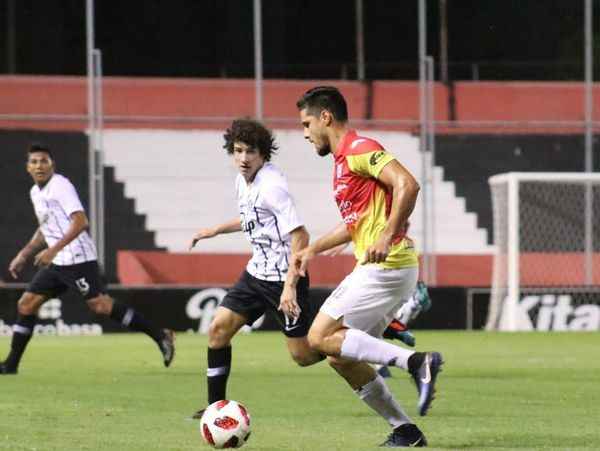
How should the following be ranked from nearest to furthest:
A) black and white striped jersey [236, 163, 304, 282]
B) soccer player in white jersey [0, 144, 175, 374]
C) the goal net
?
black and white striped jersey [236, 163, 304, 282], soccer player in white jersey [0, 144, 175, 374], the goal net

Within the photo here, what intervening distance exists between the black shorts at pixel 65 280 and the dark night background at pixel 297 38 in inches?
600

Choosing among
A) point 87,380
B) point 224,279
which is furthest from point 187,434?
point 224,279

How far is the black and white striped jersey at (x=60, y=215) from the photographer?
12445mm

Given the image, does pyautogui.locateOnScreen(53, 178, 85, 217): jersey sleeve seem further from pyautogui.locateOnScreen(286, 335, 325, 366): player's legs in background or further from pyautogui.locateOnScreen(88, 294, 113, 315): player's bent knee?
pyautogui.locateOnScreen(286, 335, 325, 366): player's legs in background

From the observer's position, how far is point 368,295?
6.85 metres

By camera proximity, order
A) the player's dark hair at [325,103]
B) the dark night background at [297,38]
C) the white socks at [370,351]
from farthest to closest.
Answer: the dark night background at [297,38] → the player's dark hair at [325,103] → the white socks at [370,351]

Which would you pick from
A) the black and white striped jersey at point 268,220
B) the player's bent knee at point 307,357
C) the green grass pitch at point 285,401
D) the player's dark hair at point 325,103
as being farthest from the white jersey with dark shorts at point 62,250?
the player's dark hair at point 325,103

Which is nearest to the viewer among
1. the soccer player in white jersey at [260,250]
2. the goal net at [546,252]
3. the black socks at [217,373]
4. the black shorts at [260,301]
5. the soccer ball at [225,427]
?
the soccer ball at [225,427]

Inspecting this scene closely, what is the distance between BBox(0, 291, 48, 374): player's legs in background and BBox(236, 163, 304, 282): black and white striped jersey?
3.85m

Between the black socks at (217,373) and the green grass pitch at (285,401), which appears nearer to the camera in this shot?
the green grass pitch at (285,401)

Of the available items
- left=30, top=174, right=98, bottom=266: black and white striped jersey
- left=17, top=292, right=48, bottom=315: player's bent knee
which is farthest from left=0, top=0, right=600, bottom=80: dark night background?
left=17, top=292, right=48, bottom=315: player's bent knee

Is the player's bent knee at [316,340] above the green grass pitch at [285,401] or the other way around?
above

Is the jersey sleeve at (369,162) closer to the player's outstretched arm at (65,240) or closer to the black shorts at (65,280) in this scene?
the player's outstretched arm at (65,240)

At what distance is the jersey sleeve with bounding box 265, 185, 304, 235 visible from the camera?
8.70 meters
